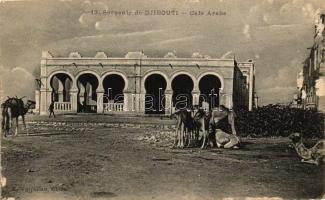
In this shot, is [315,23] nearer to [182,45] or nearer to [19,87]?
[182,45]

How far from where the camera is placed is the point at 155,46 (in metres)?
5.49

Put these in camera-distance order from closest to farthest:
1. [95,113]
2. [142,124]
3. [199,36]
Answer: [199,36]
[142,124]
[95,113]

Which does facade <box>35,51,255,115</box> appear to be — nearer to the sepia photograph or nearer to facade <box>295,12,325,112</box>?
the sepia photograph

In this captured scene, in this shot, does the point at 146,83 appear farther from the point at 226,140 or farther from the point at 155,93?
the point at 226,140

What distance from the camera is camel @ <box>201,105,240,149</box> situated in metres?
5.52

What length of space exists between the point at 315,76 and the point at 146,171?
7.16ft

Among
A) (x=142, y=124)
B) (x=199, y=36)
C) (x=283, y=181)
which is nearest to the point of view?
(x=283, y=181)

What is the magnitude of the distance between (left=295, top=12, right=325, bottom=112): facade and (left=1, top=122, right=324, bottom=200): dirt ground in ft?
1.79

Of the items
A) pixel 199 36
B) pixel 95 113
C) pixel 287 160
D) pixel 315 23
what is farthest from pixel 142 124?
pixel 315 23

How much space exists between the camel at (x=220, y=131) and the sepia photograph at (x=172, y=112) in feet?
0.04

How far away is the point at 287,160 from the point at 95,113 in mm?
2558

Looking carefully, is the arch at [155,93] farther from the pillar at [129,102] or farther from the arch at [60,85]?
the arch at [60,85]

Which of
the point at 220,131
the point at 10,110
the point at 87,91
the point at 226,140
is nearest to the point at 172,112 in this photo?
the point at 220,131

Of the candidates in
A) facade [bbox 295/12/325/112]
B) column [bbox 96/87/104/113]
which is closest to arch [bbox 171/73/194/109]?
column [bbox 96/87/104/113]
